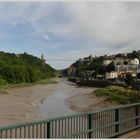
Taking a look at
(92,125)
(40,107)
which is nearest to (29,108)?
(40,107)

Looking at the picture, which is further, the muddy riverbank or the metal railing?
the muddy riverbank

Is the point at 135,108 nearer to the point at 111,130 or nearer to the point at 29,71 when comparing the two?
the point at 111,130

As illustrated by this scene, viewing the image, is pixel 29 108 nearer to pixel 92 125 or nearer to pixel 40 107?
pixel 40 107

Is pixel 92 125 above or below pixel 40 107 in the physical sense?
above

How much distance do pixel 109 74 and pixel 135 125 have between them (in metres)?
139

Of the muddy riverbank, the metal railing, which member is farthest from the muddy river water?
the metal railing

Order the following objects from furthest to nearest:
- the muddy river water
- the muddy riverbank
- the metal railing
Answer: the muddy riverbank < the muddy river water < the metal railing

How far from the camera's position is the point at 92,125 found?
11.7 m

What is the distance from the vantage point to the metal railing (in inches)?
401

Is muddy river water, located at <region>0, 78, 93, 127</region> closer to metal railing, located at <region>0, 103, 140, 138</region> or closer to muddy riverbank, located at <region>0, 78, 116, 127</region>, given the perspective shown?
muddy riverbank, located at <region>0, 78, 116, 127</region>

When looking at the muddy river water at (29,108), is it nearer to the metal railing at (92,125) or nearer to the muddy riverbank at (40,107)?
the muddy riverbank at (40,107)

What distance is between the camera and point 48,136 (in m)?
10.2

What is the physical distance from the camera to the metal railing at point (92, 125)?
10195mm

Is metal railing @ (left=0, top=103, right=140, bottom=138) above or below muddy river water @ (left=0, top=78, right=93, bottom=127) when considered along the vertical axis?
above
